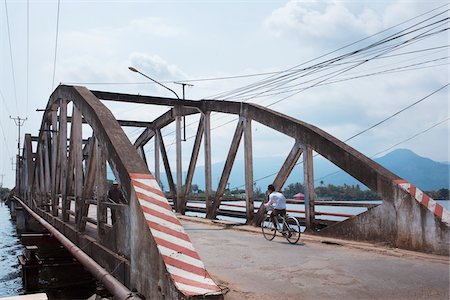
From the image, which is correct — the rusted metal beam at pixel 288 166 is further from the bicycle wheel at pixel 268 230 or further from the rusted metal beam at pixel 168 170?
the rusted metal beam at pixel 168 170

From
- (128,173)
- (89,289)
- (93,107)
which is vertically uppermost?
(93,107)

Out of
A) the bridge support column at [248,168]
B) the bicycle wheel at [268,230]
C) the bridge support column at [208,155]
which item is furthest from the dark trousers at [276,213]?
the bridge support column at [208,155]

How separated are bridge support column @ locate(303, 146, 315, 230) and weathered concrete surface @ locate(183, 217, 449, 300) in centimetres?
143

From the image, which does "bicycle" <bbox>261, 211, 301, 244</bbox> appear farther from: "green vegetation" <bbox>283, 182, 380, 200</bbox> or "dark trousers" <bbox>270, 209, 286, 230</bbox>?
"green vegetation" <bbox>283, 182, 380, 200</bbox>

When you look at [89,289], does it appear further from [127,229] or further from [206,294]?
[206,294]

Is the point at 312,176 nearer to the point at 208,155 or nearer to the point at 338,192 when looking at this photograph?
the point at 208,155

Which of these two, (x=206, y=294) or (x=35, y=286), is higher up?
(x=206, y=294)

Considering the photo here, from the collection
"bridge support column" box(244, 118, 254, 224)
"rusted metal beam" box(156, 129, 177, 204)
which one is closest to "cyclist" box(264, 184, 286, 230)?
"bridge support column" box(244, 118, 254, 224)

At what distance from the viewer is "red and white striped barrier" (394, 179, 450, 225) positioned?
27.4ft

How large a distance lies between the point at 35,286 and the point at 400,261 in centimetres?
1126

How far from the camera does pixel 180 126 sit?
62.0ft

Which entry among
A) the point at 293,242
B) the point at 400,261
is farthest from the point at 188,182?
the point at 400,261

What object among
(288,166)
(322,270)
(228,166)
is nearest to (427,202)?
(322,270)

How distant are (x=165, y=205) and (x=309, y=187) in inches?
278
